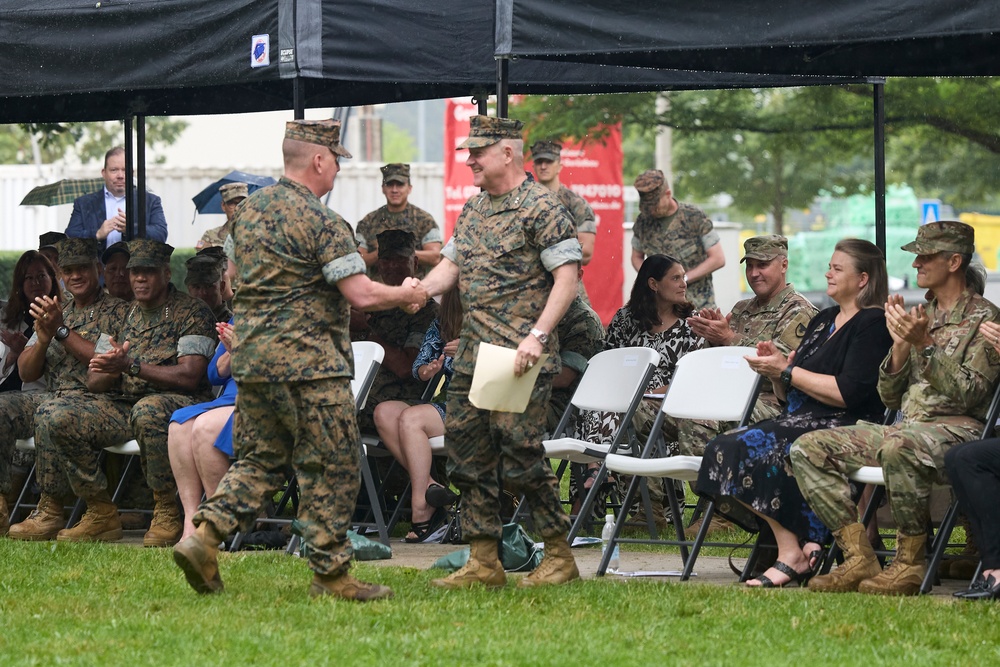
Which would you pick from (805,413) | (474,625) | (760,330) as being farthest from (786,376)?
(474,625)

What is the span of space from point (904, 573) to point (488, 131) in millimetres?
2462

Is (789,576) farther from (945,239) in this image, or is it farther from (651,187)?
(651,187)

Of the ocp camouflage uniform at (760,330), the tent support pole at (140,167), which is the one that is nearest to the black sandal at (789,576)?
the ocp camouflage uniform at (760,330)

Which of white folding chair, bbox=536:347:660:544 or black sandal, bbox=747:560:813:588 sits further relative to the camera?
white folding chair, bbox=536:347:660:544

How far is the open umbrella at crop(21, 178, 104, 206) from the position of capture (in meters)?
13.0

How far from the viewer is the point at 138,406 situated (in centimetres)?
818

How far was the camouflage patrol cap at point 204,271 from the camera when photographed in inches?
341

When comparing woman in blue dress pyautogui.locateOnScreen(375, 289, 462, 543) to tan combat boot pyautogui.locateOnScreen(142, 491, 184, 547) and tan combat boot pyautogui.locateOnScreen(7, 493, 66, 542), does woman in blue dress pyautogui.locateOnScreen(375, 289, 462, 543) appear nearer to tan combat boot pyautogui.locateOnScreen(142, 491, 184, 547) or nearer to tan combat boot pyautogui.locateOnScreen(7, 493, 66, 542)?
tan combat boot pyautogui.locateOnScreen(142, 491, 184, 547)

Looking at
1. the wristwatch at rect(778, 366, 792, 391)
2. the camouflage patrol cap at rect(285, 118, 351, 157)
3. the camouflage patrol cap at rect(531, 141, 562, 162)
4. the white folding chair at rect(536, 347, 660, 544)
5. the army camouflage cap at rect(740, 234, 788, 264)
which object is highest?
the camouflage patrol cap at rect(285, 118, 351, 157)

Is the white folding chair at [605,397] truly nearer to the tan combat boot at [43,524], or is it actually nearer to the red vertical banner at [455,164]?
the tan combat boot at [43,524]

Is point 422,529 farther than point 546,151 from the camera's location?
No

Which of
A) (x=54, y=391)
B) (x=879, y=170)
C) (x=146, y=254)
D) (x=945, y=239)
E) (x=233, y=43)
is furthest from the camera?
(x=879, y=170)

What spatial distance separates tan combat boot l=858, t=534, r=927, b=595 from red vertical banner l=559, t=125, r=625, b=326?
1313cm

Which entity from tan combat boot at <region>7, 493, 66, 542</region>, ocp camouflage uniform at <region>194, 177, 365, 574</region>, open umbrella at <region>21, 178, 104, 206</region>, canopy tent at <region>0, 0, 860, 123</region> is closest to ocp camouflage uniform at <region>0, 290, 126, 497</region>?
tan combat boot at <region>7, 493, 66, 542</region>
